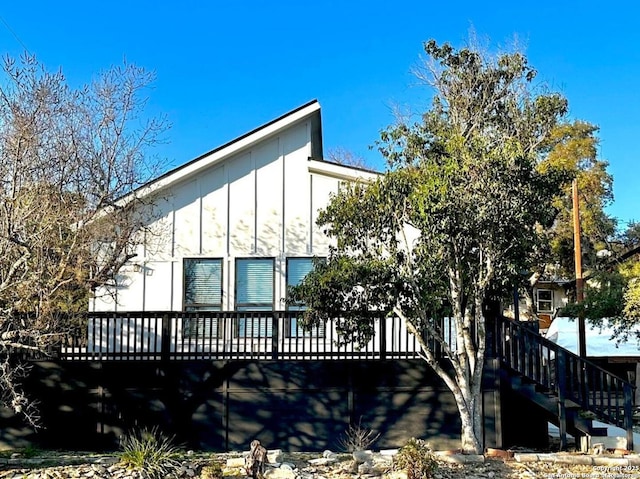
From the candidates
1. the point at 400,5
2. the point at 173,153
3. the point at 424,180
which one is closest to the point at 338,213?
the point at 424,180

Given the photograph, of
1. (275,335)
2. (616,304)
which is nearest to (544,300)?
(616,304)

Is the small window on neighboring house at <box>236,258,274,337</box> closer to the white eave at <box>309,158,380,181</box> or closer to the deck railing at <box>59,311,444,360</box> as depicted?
the deck railing at <box>59,311,444,360</box>

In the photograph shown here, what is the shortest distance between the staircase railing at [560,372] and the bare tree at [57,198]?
6741mm

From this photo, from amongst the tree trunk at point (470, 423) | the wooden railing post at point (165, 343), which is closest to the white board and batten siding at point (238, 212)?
the wooden railing post at point (165, 343)

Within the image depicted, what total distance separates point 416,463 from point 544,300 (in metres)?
24.6

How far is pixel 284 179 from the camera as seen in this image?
42.8 feet

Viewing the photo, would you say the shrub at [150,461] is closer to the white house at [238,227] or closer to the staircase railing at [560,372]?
the white house at [238,227]

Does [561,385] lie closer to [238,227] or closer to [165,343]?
[165,343]

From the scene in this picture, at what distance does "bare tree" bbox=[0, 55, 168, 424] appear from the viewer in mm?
8445

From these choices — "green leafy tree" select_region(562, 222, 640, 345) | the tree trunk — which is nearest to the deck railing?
the tree trunk

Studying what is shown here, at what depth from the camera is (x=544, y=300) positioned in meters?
30.7

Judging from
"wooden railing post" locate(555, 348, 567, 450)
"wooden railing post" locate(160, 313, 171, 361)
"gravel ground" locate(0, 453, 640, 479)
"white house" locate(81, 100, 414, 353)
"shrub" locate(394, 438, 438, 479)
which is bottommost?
"gravel ground" locate(0, 453, 640, 479)

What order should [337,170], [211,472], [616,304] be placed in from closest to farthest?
[211,472]
[616,304]
[337,170]

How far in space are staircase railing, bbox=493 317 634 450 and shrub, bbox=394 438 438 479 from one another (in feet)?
9.36
